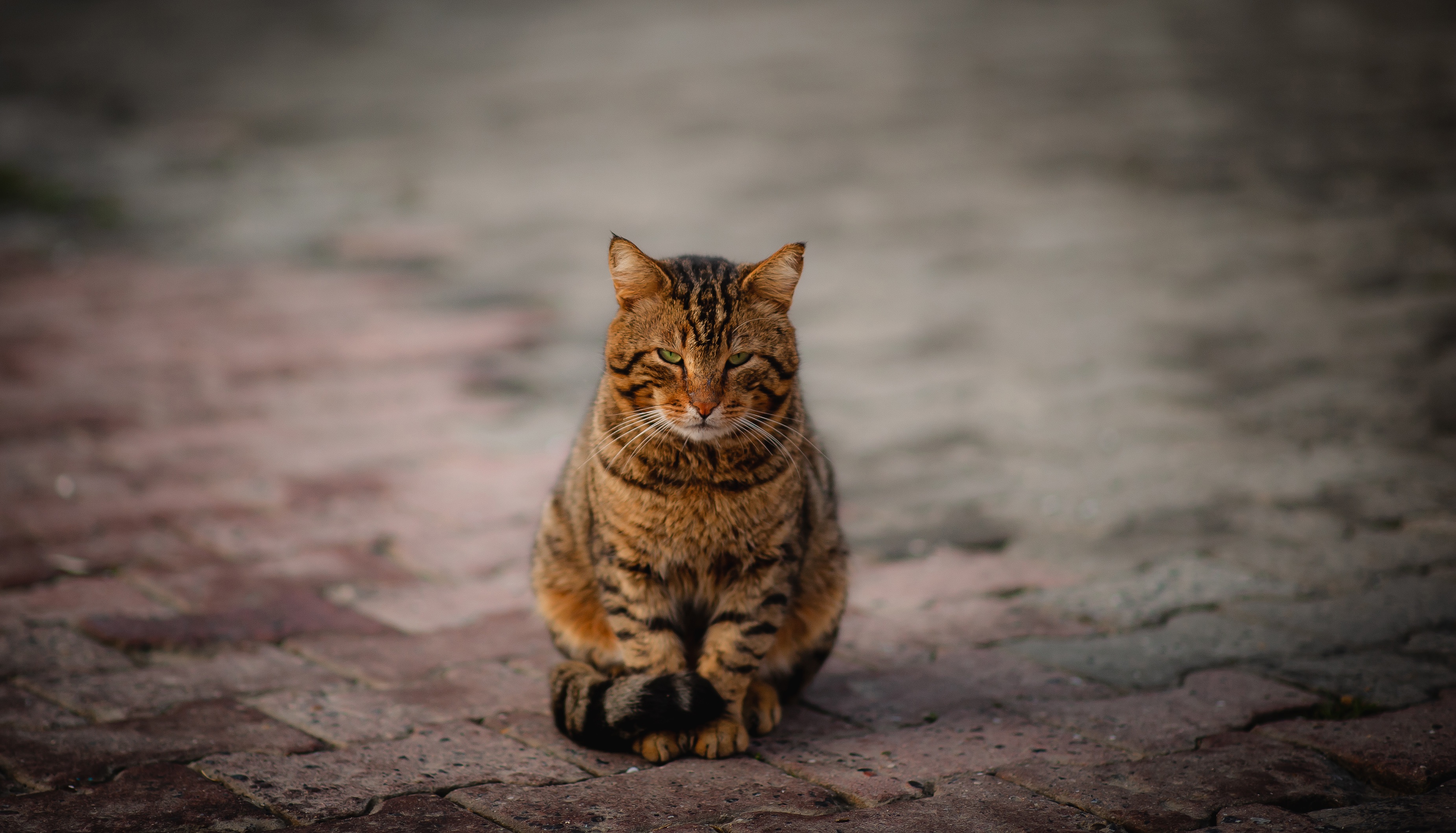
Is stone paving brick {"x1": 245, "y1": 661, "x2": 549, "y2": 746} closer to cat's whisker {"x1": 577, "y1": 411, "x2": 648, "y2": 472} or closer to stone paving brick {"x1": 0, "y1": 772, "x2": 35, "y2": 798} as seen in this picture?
stone paving brick {"x1": 0, "y1": 772, "x2": 35, "y2": 798}

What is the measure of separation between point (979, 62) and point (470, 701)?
1053 cm

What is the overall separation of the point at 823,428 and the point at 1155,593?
6.09ft

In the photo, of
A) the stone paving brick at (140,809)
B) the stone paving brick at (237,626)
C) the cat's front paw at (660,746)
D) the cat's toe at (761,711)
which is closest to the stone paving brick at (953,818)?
the cat's front paw at (660,746)

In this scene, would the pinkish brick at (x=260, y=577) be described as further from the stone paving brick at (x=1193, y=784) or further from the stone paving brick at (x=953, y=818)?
the stone paving brick at (x=1193, y=784)

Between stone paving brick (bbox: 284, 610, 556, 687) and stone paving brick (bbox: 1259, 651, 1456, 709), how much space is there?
1924 mm

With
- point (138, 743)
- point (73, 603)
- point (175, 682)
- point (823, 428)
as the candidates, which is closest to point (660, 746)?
point (138, 743)

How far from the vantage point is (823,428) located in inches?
203

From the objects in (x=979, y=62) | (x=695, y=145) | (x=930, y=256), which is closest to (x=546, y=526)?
(x=930, y=256)

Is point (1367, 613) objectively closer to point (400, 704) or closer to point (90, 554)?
point (400, 704)

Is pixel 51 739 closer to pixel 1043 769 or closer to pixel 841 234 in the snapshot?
pixel 1043 769

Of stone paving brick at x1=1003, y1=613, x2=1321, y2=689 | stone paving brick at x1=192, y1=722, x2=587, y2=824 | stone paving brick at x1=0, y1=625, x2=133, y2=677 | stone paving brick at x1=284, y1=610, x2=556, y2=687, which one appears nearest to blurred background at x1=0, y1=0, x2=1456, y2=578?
stone paving brick at x1=1003, y1=613, x2=1321, y2=689

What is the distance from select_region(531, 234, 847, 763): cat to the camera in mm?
2627

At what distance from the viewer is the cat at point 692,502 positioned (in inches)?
103

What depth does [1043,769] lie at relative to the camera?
2547 mm
